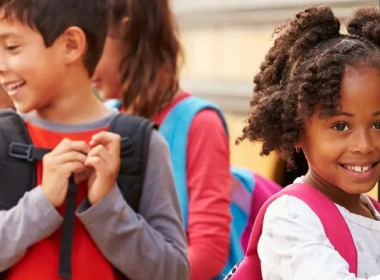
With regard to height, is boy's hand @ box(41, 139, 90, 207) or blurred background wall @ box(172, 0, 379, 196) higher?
boy's hand @ box(41, 139, 90, 207)

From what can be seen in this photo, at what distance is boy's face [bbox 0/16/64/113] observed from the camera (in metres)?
2.70

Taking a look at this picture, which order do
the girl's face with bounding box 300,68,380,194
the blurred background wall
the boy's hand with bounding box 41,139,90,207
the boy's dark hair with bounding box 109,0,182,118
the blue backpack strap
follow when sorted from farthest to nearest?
the blurred background wall → the boy's dark hair with bounding box 109,0,182,118 → the blue backpack strap → the boy's hand with bounding box 41,139,90,207 → the girl's face with bounding box 300,68,380,194

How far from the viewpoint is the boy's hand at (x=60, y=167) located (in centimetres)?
260

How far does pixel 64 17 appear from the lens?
2.79 metres

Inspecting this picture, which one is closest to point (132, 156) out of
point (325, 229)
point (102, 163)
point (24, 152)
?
point (102, 163)

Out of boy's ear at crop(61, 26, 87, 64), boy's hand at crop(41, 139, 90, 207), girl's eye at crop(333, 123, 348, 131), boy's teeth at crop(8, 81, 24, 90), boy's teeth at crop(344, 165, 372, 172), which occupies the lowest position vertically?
boy's hand at crop(41, 139, 90, 207)

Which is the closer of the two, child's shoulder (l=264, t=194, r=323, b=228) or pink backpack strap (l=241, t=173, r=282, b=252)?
child's shoulder (l=264, t=194, r=323, b=228)

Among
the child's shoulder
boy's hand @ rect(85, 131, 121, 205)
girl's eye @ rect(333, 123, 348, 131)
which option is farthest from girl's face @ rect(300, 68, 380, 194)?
boy's hand @ rect(85, 131, 121, 205)

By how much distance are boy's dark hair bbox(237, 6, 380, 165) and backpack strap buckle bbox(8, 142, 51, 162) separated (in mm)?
542

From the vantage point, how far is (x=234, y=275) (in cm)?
229

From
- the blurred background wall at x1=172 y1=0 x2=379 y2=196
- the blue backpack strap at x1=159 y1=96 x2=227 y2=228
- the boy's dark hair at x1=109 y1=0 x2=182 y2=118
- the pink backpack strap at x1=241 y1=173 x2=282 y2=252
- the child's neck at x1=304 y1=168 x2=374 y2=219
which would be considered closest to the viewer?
the child's neck at x1=304 y1=168 x2=374 y2=219

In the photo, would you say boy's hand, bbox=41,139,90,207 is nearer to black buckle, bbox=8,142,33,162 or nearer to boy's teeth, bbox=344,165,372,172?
black buckle, bbox=8,142,33,162

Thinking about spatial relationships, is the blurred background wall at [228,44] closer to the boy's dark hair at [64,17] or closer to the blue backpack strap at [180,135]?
the blue backpack strap at [180,135]

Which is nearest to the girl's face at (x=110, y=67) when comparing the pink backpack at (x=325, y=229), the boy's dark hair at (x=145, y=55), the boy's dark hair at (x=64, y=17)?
the boy's dark hair at (x=145, y=55)
